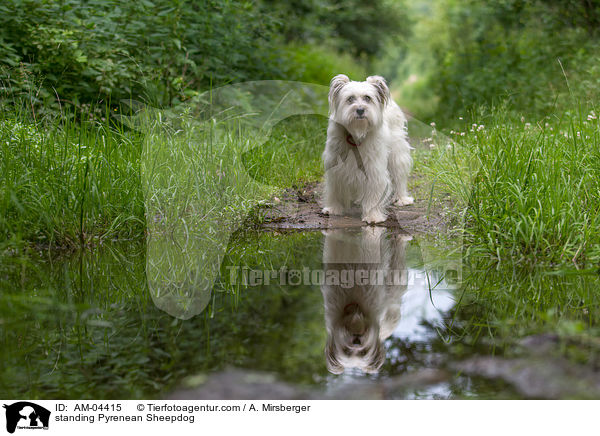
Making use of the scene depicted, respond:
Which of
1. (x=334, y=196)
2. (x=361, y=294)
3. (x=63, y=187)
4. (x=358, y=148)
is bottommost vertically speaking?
(x=361, y=294)

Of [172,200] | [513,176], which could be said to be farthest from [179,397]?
[513,176]

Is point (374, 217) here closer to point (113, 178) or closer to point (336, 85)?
point (336, 85)

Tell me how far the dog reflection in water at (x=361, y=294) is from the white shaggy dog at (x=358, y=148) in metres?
0.73

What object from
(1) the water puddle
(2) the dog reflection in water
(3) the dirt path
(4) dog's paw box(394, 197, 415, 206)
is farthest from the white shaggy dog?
(1) the water puddle

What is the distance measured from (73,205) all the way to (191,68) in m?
4.53

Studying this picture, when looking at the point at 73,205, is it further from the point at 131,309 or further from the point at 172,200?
the point at 131,309

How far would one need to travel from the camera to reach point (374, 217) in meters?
5.98

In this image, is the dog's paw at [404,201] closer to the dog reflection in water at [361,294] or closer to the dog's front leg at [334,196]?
the dog's front leg at [334,196]

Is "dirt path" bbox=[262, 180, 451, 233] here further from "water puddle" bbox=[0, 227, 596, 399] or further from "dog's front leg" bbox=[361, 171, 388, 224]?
"water puddle" bbox=[0, 227, 596, 399]

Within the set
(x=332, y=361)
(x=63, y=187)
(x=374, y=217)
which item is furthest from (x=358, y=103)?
(x=332, y=361)

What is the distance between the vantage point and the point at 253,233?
5.56 m

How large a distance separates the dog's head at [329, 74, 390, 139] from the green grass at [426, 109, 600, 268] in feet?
3.19

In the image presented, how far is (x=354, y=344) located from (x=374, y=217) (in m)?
3.16

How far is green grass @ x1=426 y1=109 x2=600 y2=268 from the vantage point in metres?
4.26
